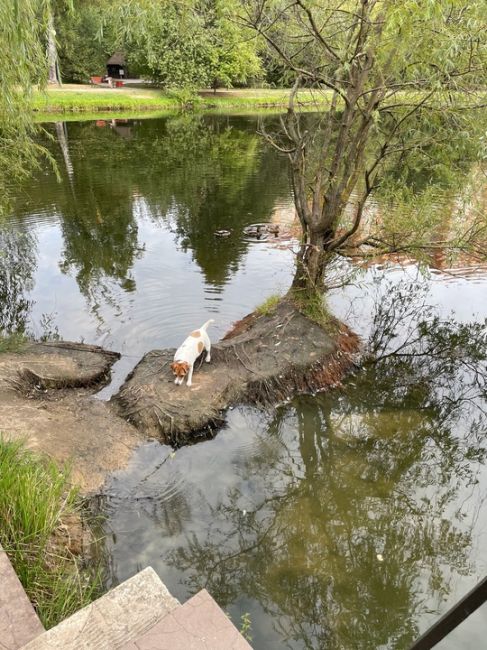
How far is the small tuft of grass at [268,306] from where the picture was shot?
27.8 feet

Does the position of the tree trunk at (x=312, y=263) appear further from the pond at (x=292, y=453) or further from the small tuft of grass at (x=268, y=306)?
the pond at (x=292, y=453)

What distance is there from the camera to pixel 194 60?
34.5m

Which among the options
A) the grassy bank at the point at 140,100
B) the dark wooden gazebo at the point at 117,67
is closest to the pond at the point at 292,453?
the grassy bank at the point at 140,100

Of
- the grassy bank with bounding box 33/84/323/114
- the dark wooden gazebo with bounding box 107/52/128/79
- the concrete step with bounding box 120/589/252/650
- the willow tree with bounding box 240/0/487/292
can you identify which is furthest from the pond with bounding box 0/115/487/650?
the dark wooden gazebo with bounding box 107/52/128/79

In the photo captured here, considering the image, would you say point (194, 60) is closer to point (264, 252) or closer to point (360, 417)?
point (264, 252)

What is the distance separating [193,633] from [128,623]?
674mm

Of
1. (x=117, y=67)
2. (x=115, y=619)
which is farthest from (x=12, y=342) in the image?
(x=117, y=67)

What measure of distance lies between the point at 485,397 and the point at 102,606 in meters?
6.35

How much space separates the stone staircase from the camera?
2.12m

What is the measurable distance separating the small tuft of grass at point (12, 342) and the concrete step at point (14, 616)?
4.77m

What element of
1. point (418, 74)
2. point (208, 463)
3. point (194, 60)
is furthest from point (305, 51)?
point (194, 60)

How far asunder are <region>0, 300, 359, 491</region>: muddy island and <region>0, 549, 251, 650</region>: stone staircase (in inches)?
94.9

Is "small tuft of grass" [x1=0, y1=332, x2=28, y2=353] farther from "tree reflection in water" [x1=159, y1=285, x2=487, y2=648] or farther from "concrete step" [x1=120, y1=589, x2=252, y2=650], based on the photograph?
"concrete step" [x1=120, y1=589, x2=252, y2=650]

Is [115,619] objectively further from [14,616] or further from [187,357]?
[187,357]
